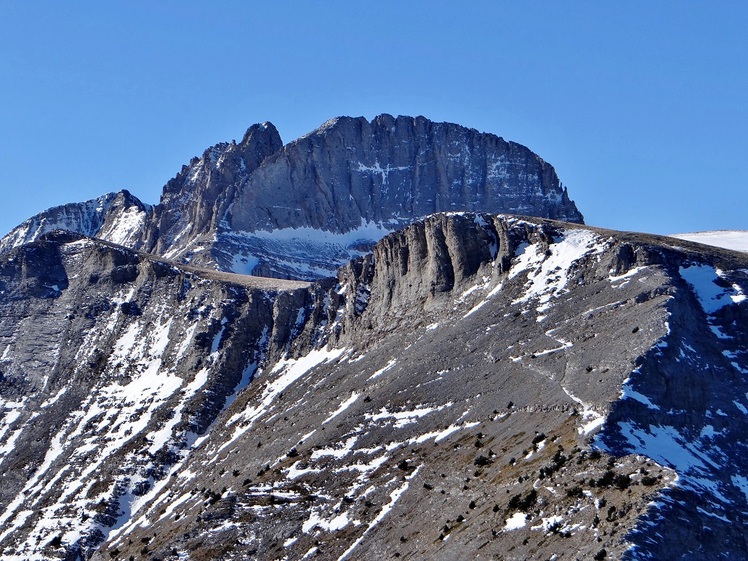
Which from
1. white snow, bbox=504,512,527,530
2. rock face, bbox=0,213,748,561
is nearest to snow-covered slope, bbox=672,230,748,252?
rock face, bbox=0,213,748,561

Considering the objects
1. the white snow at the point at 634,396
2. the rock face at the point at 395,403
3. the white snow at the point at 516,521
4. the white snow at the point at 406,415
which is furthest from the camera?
the white snow at the point at 406,415

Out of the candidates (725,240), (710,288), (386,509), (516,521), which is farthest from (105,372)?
(516,521)

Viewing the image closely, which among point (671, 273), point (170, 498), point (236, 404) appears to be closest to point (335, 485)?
point (170, 498)

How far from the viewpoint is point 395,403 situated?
116 meters

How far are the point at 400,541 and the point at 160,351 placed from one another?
86169 mm

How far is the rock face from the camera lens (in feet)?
265

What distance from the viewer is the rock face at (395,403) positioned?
80875 mm

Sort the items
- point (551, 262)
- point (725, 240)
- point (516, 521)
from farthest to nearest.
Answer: point (725, 240), point (551, 262), point (516, 521)

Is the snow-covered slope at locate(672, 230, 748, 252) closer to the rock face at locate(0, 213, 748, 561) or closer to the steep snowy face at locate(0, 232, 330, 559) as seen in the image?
the rock face at locate(0, 213, 748, 561)

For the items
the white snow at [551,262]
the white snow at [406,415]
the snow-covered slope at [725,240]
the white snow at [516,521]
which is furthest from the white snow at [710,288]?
the snow-covered slope at [725,240]

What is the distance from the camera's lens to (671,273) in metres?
118

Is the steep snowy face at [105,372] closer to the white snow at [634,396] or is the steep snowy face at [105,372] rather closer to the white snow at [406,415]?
the white snow at [406,415]

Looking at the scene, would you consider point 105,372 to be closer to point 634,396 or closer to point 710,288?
point 710,288

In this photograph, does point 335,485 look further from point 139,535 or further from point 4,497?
point 4,497
